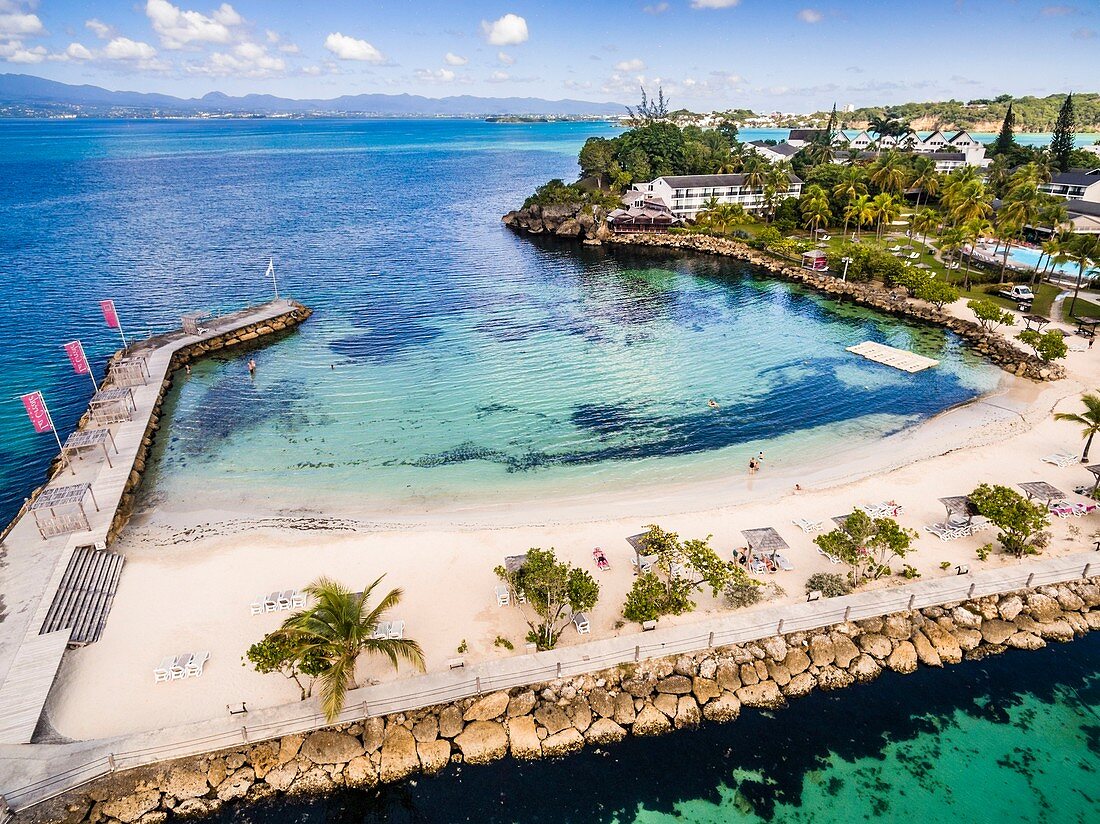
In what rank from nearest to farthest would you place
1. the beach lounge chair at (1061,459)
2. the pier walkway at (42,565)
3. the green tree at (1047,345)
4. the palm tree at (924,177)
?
the pier walkway at (42,565)
the beach lounge chair at (1061,459)
the green tree at (1047,345)
the palm tree at (924,177)

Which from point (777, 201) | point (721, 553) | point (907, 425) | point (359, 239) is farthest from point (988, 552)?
point (359, 239)

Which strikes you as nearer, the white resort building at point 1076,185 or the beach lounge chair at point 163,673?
the beach lounge chair at point 163,673

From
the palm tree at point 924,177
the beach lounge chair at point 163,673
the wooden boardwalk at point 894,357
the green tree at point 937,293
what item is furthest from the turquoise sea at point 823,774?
the palm tree at point 924,177

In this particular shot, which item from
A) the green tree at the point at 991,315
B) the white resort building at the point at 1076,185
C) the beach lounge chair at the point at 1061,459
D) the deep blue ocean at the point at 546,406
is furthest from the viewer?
the white resort building at the point at 1076,185

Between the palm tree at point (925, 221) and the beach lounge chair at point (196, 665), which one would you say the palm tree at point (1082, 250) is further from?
the beach lounge chair at point (196, 665)

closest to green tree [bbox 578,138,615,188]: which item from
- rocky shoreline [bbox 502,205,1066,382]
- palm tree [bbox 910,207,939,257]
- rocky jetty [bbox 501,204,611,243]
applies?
rocky shoreline [bbox 502,205,1066,382]

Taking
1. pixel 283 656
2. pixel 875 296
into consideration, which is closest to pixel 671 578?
pixel 283 656
